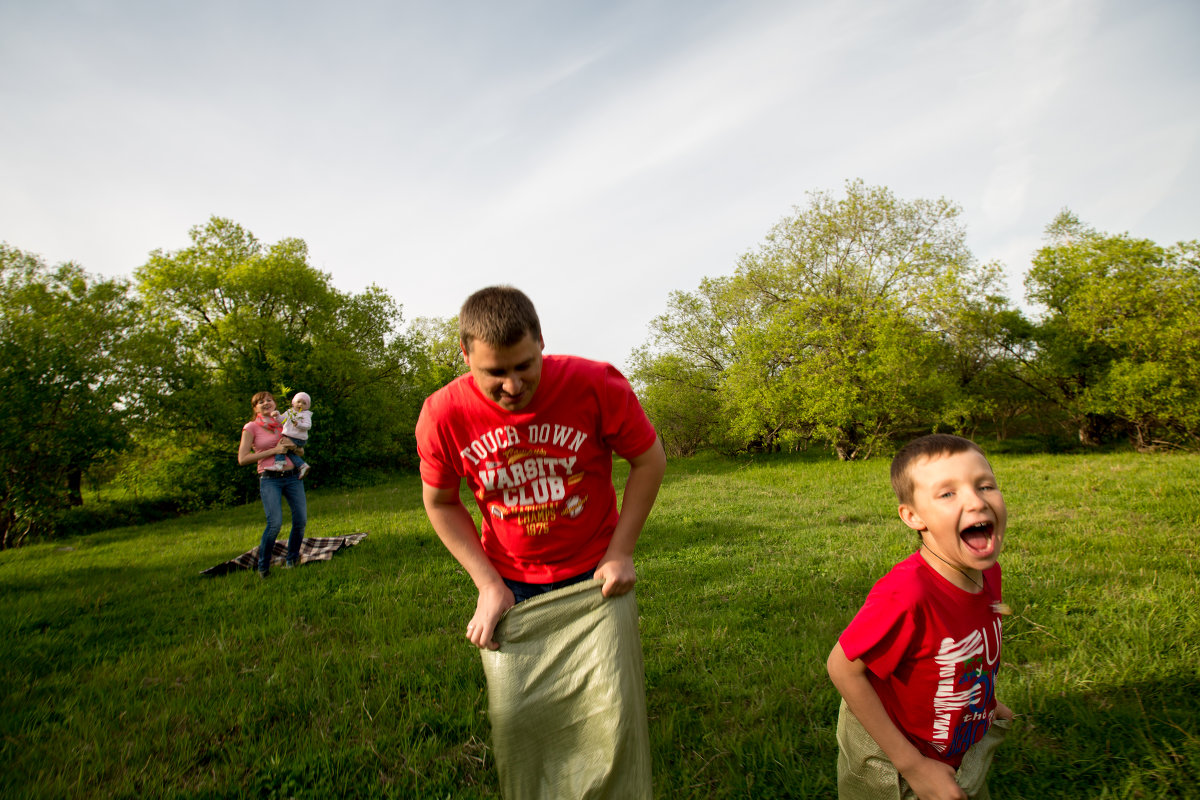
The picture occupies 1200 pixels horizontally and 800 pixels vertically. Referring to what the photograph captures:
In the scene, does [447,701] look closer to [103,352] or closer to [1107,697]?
[1107,697]

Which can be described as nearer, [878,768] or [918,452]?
[878,768]

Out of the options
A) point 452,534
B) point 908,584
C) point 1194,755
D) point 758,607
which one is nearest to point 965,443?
point 908,584

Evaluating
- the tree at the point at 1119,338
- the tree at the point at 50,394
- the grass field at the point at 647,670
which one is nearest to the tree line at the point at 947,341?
the tree at the point at 1119,338

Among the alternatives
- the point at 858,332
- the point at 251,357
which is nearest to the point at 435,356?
the point at 251,357

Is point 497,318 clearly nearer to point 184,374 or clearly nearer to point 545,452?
point 545,452

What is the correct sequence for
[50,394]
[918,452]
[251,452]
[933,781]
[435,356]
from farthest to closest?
[435,356], [50,394], [251,452], [918,452], [933,781]

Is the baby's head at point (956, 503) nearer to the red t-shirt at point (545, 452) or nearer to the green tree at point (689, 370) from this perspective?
the red t-shirt at point (545, 452)

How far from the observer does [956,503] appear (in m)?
1.88

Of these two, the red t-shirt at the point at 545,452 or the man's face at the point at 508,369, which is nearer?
the man's face at the point at 508,369

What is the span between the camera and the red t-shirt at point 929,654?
1.84 metres

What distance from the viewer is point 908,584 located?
188cm

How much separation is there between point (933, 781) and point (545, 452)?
174 cm

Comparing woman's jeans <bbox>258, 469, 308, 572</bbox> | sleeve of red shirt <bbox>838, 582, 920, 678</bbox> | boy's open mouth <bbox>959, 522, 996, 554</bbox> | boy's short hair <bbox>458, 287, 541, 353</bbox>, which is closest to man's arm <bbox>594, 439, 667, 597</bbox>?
boy's short hair <bbox>458, 287, 541, 353</bbox>

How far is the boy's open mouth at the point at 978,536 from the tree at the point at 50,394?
72.6 feet
